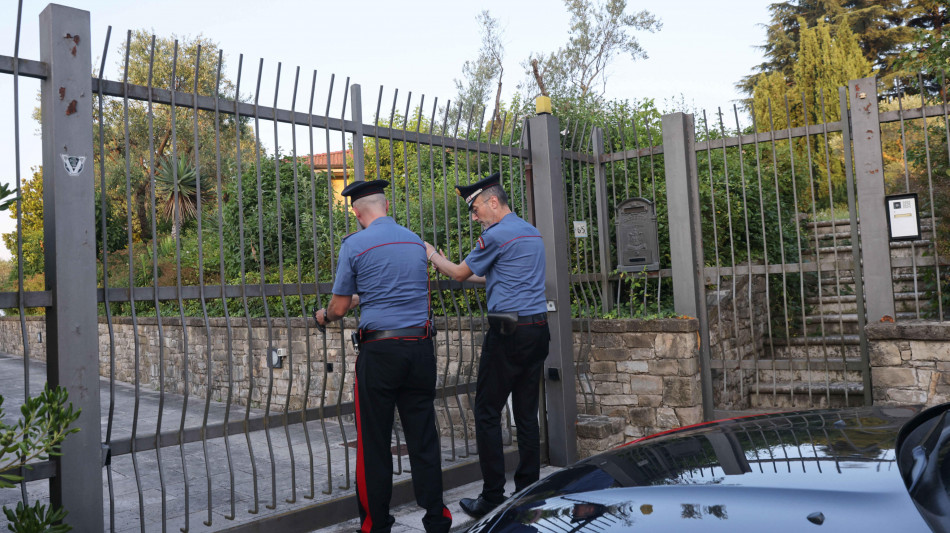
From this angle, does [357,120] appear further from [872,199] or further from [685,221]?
[872,199]

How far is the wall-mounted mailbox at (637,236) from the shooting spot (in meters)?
6.43

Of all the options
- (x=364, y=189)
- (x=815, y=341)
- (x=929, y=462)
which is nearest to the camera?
(x=929, y=462)

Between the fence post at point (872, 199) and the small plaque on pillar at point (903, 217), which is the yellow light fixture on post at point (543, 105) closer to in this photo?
the fence post at point (872, 199)

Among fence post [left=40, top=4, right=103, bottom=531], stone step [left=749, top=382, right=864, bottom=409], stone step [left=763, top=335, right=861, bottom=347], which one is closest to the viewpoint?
fence post [left=40, top=4, right=103, bottom=531]

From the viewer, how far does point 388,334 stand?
352 centimetres

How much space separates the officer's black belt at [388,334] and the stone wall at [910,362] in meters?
3.74

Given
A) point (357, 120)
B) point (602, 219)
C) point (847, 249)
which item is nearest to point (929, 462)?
point (357, 120)

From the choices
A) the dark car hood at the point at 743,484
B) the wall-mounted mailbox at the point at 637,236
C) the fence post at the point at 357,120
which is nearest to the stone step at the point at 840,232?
the wall-mounted mailbox at the point at 637,236

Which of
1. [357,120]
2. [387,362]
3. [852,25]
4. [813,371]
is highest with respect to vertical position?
[852,25]

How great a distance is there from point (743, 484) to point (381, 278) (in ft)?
7.31

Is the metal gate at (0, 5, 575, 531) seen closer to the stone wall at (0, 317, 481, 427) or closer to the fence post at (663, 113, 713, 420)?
the stone wall at (0, 317, 481, 427)

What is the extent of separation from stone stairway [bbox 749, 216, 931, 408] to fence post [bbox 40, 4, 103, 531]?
4.96 metres

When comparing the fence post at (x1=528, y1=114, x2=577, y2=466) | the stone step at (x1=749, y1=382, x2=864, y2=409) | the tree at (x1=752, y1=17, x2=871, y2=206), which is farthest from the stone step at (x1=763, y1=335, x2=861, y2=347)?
the tree at (x1=752, y1=17, x2=871, y2=206)

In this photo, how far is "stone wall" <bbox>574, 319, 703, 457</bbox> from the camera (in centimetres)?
611
